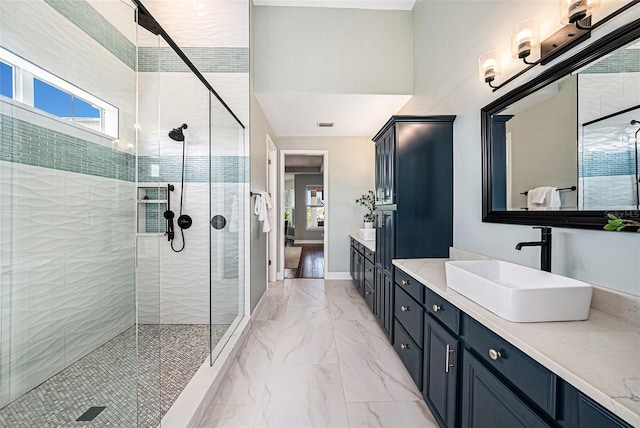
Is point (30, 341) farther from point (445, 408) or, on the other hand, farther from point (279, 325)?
point (445, 408)

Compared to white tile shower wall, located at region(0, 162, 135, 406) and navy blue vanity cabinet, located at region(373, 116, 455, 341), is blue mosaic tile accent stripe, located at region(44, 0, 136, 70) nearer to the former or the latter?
white tile shower wall, located at region(0, 162, 135, 406)

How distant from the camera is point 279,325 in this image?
291cm

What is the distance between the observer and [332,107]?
3.46m

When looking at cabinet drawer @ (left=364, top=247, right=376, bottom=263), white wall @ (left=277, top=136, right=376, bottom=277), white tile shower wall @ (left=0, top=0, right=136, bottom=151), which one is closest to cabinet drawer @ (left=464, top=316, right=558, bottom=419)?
cabinet drawer @ (left=364, top=247, right=376, bottom=263)

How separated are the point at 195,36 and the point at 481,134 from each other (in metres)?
2.86

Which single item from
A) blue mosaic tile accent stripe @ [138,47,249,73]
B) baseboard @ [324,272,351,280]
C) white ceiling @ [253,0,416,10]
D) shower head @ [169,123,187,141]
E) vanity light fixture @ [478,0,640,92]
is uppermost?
white ceiling @ [253,0,416,10]

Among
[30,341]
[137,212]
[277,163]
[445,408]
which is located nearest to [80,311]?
[30,341]

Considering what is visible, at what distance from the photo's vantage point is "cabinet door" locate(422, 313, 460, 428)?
1.29 meters

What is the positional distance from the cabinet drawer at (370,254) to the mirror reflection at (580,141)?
151 cm

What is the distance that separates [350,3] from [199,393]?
12.7 feet

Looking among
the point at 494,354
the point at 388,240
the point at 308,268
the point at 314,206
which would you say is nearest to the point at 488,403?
the point at 494,354

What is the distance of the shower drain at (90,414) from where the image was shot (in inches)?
55.3

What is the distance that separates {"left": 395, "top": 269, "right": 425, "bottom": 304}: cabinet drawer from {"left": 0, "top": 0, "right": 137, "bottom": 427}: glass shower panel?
5.66ft

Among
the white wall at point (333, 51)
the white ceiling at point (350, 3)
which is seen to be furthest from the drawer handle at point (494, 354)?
the white ceiling at point (350, 3)
